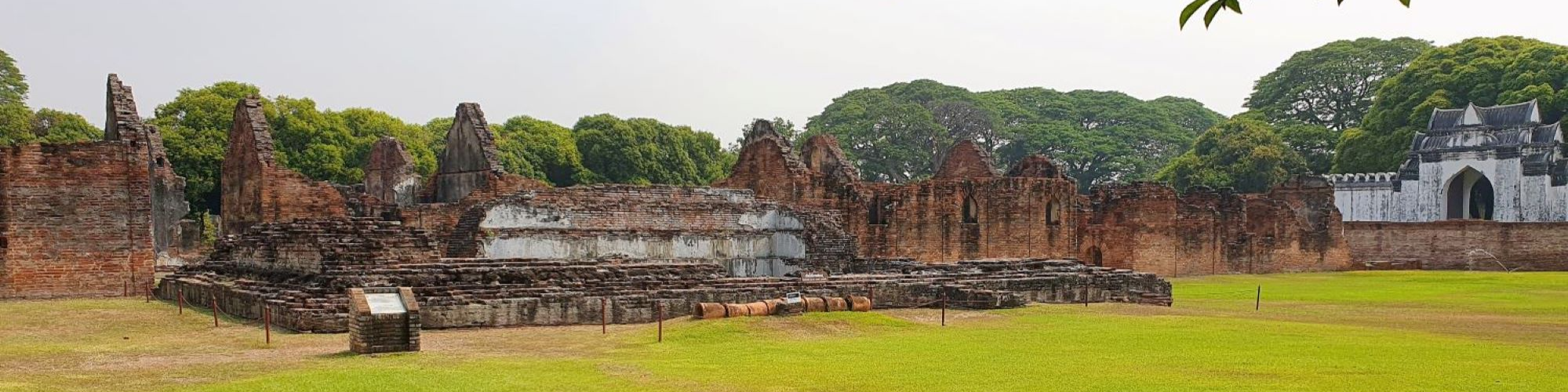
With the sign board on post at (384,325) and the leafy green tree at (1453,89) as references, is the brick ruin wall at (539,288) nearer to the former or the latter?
the sign board on post at (384,325)

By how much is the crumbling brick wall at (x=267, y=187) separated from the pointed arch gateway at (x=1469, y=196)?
4303cm

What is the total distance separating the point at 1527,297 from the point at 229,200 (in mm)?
24825

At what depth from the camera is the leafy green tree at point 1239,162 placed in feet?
181

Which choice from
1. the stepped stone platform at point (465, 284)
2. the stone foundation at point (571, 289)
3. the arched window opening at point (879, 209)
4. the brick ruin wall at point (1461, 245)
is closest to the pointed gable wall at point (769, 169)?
the arched window opening at point (879, 209)

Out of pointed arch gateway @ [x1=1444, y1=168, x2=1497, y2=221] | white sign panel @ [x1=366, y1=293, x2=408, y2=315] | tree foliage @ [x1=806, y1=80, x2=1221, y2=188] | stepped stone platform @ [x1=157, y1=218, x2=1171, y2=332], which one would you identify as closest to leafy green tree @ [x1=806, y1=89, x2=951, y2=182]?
tree foliage @ [x1=806, y1=80, x2=1221, y2=188]

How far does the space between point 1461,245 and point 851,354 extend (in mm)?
35175

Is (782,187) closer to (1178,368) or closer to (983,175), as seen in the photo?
(983,175)

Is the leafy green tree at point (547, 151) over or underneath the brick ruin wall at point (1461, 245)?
over

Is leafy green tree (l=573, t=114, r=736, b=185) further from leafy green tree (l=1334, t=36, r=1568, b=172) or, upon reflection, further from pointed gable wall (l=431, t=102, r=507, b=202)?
leafy green tree (l=1334, t=36, r=1568, b=172)

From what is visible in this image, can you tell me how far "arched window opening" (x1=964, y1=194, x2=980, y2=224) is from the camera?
110 feet

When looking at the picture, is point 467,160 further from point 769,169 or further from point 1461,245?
point 1461,245

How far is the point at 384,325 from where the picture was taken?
1329 cm

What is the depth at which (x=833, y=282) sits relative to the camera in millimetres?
20703

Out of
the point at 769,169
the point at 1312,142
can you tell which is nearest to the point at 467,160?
the point at 769,169
